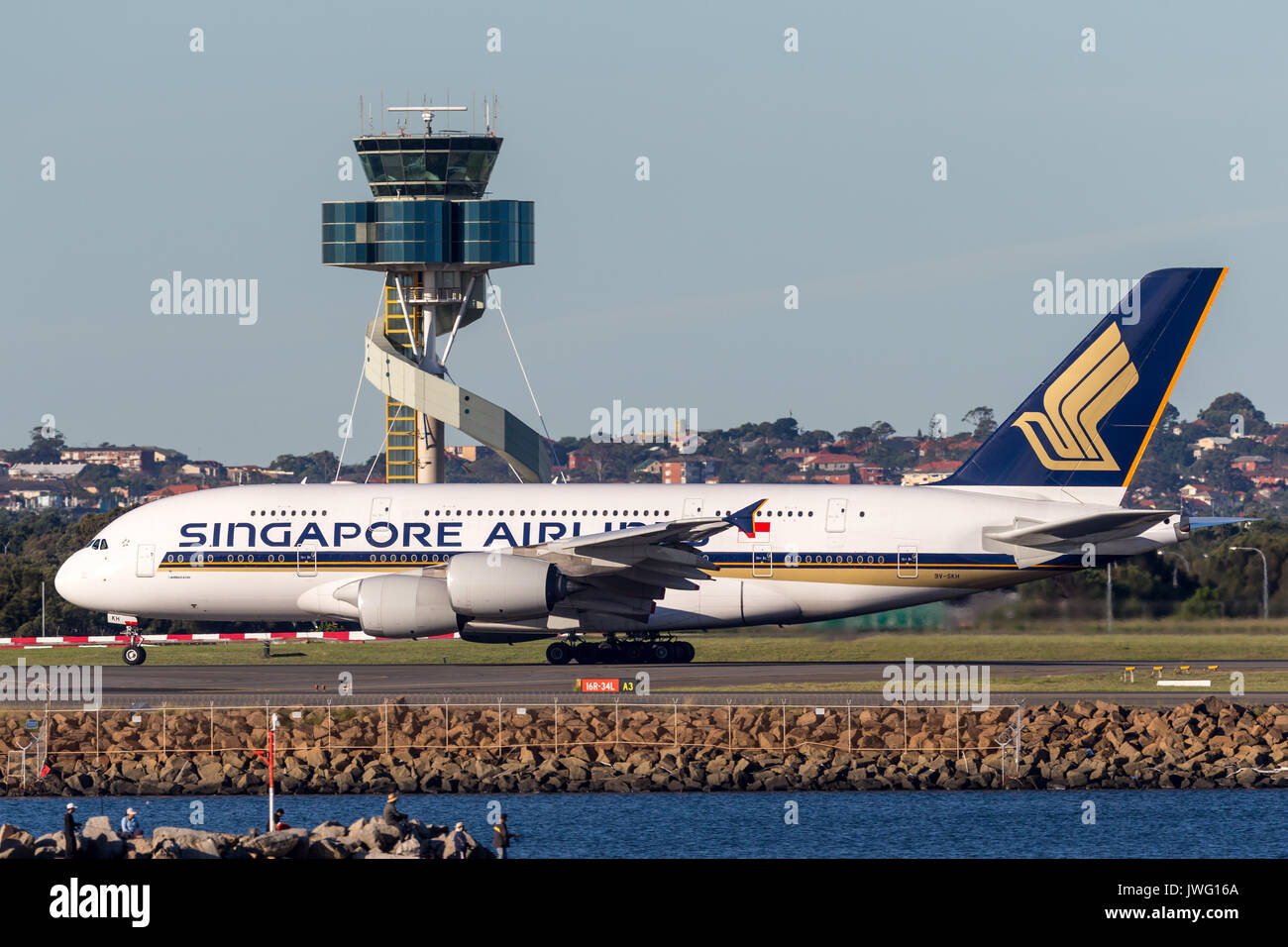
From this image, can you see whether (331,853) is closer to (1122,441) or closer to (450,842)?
(450,842)

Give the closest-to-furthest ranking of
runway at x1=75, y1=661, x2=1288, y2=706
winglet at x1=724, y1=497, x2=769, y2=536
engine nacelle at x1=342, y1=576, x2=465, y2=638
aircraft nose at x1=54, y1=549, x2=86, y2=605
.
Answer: runway at x1=75, y1=661, x2=1288, y2=706, engine nacelle at x1=342, y1=576, x2=465, y2=638, winglet at x1=724, y1=497, x2=769, y2=536, aircraft nose at x1=54, y1=549, x2=86, y2=605

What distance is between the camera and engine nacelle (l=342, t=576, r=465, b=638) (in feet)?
149

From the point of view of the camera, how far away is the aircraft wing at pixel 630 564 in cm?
4544

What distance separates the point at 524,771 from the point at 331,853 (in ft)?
29.9

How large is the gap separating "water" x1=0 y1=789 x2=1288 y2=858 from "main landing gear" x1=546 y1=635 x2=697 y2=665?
507 inches

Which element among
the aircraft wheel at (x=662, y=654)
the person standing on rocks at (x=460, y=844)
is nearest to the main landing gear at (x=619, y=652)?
the aircraft wheel at (x=662, y=654)

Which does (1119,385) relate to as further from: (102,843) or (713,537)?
(102,843)

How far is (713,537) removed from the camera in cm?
4747

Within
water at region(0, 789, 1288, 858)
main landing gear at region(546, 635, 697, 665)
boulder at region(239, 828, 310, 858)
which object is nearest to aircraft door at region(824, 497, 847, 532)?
main landing gear at region(546, 635, 697, 665)

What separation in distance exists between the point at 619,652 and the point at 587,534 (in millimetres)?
3404

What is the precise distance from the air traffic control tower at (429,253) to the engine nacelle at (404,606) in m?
A: 44.2

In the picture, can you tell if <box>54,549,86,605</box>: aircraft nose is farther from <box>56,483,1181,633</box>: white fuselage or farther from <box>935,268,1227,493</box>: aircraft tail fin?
<box>935,268,1227,493</box>: aircraft tail fin

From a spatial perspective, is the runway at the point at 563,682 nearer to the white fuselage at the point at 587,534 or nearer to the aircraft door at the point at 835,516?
the white fuselage at the point at 587,534
